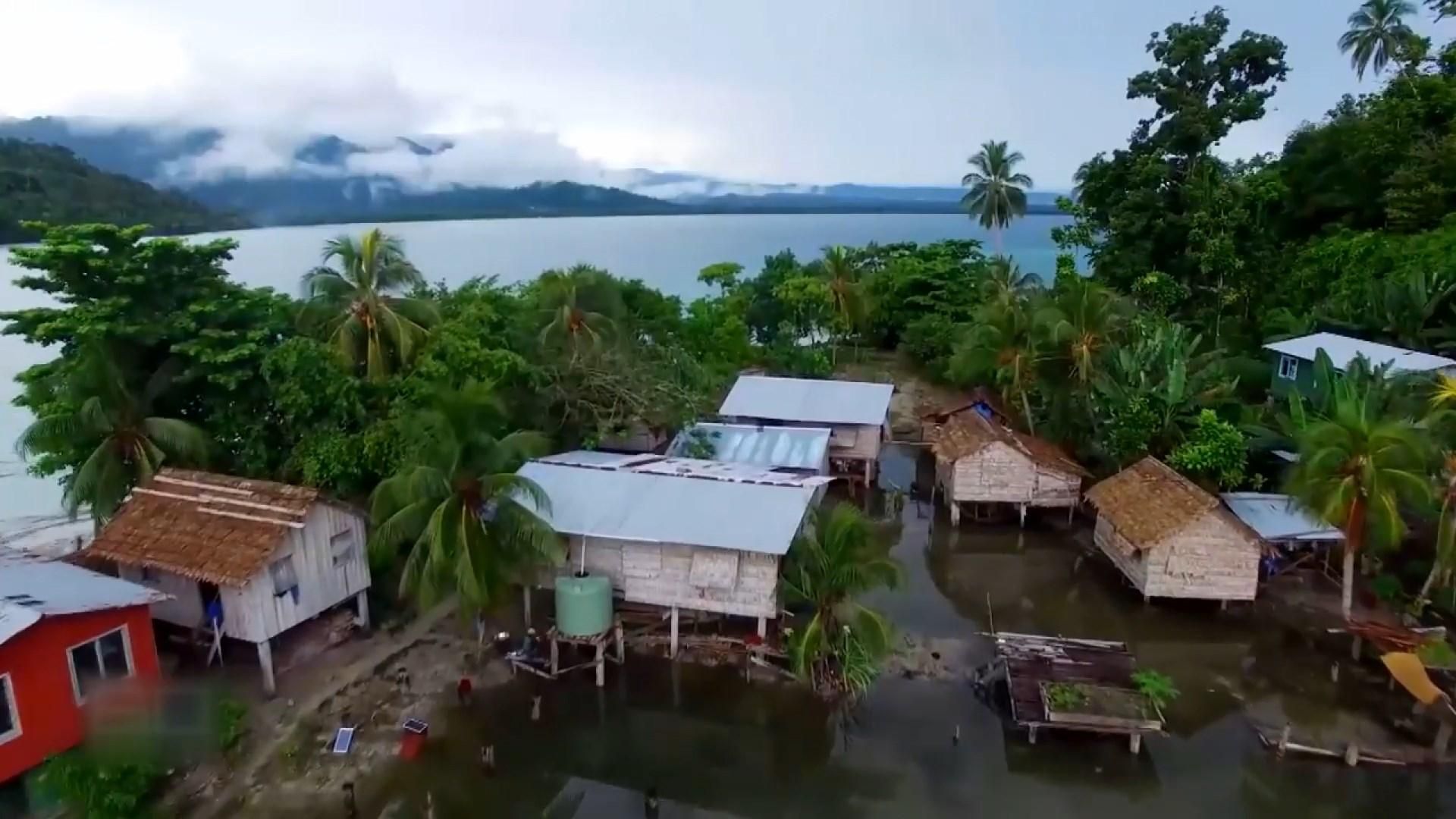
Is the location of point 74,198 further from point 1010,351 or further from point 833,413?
point 1010,351

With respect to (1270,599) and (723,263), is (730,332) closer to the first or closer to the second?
(723,263)

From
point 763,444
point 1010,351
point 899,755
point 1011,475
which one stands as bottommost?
point 899,755

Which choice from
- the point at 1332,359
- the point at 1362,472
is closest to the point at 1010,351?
the point at 1332,359

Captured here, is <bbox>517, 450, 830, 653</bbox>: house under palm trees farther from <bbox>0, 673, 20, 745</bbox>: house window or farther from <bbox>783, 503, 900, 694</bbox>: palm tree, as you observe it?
<bbox>0, 673, 20, 745</bbox>: house window

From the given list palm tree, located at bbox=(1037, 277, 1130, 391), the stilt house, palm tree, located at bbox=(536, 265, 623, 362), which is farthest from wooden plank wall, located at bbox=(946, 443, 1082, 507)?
palm tree, located at bbox=(536, 265, 623, 362)

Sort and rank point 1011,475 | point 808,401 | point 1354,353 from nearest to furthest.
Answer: point 1011,475, point 1354,353, point 808,401

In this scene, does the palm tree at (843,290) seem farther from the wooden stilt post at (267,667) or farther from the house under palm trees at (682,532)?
the wooden stilt post at (267,667)

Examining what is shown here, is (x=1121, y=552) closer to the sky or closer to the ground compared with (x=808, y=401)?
closer to the ground

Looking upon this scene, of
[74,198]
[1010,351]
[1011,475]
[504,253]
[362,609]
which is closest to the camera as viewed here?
[362,609]

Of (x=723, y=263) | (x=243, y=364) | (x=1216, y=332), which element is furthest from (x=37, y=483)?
(x=1216, y=332)
